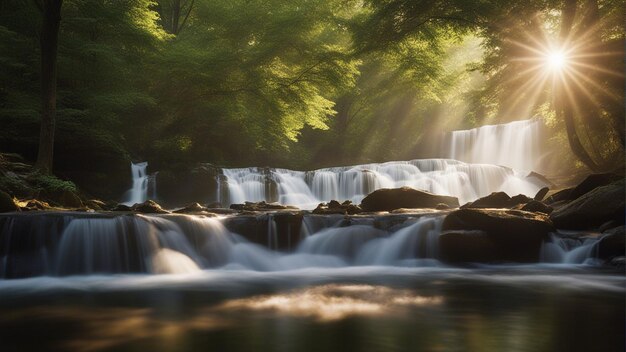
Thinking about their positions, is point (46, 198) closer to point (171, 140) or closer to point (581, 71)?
point (171, 140)

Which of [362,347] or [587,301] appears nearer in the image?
[362,347]

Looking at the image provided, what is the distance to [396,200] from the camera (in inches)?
589

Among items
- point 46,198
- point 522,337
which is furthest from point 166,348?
point 46,198

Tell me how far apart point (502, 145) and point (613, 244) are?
27.0 metres

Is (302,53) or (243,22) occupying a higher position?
(243,22)

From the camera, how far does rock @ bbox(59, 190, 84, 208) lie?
1311 cm

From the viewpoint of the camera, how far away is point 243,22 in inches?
810

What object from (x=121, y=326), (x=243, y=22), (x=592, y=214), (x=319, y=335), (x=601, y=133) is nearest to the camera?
(x=319, y=335)

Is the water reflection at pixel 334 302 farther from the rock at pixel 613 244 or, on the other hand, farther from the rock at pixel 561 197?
the rock at pixel 561 197

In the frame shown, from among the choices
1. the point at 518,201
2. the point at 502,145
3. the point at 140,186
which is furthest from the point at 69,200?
the point at 502,145

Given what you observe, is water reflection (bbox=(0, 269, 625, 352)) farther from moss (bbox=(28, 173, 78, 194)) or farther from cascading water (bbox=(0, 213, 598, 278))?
moss (bbox=(28, 173, 78, 194))

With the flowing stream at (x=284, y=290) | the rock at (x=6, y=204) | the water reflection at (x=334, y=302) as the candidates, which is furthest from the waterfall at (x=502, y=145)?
the rock at (x=6, y=204)

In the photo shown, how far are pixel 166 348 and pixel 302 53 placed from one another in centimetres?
1695

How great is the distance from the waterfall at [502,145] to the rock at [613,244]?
24.4m
